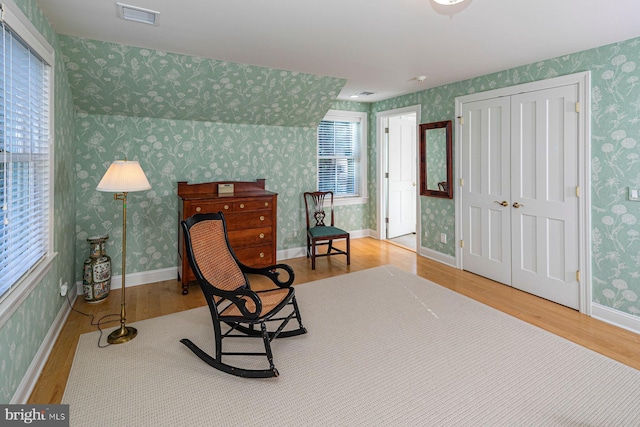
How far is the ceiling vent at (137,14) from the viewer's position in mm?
2303

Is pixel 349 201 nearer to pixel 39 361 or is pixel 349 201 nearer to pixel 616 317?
pixel 616 317

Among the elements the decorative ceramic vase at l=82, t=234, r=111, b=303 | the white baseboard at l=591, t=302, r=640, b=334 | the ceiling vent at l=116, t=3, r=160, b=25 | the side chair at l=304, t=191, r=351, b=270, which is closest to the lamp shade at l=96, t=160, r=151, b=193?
the ceiling vent at l=116, t=3, r=160, b=25

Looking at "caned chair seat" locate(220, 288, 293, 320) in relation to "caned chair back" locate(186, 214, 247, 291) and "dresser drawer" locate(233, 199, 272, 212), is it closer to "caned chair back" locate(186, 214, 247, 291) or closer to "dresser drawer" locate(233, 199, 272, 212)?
"caned chair back" locate(186, 214, 247, 291)

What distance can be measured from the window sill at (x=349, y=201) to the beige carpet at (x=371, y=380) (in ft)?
9.69

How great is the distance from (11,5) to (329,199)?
14.2 feet

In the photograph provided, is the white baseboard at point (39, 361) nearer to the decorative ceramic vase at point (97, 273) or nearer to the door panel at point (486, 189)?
the decorative ceramic vase at point (97, 273)

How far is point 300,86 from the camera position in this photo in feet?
13.4

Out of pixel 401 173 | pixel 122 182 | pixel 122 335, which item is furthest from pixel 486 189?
pixel 122 335

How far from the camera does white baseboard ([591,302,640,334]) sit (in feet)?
9.27

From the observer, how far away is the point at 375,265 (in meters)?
4.65

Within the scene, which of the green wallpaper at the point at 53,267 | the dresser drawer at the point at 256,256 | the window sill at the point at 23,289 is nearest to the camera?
the window sill at the point at 23,289

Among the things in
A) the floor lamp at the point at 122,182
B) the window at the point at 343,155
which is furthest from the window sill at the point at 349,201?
the floor lamp at the point at 122,182

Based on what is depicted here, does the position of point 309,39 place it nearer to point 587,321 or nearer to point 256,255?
point 256,255

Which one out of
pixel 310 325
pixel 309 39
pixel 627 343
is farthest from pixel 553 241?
pixel 309 39
